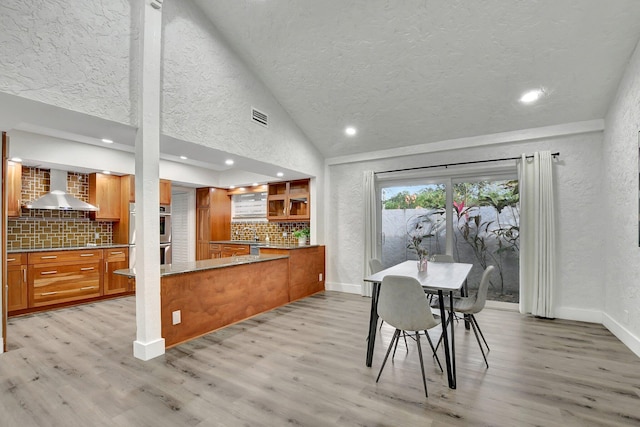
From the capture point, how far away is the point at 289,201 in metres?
6.12

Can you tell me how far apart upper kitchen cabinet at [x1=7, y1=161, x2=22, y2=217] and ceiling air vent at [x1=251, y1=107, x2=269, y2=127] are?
11.8 feet

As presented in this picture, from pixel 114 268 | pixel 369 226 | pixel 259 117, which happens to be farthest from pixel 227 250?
pixel 259 117

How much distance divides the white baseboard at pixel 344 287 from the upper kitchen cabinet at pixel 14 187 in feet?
16.4

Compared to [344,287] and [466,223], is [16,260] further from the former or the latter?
[466,223]

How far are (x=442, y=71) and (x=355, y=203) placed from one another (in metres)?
2.70

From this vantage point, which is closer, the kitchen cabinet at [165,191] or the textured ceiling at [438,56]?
the textured ceiling at [438,56]

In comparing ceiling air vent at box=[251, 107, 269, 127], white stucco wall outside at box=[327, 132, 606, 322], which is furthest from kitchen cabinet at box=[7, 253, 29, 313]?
white stucco wall outside at box=[327, 132, 606, 322]

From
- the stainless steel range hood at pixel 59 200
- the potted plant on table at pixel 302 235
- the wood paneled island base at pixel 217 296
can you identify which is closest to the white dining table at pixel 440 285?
the wood paneled island base at pixel 217 296

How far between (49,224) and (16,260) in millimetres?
1059

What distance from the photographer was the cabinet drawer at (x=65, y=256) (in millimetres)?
4363

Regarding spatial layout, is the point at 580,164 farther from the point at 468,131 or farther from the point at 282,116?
the point at 282,116

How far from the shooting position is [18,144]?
427 cm

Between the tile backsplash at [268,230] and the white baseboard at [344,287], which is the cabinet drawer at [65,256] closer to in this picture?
the tile backsplash at [268,230]

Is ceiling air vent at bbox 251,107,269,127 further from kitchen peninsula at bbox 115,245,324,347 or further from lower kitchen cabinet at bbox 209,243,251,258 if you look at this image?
lower kitchen cabinet at bbox 209,243,251,258
